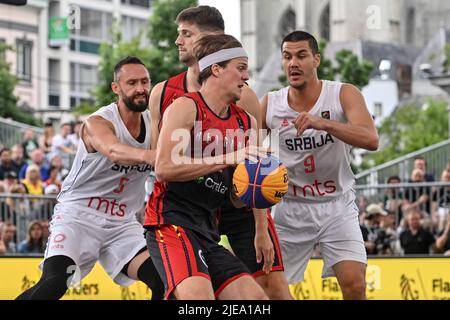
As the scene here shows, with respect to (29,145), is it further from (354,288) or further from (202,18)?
(354,288)

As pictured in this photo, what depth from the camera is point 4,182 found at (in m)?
18.7

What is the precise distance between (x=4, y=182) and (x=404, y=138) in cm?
5469

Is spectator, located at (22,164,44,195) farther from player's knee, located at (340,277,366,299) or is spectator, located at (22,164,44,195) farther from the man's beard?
player's knee, located at (340,277,366,299)

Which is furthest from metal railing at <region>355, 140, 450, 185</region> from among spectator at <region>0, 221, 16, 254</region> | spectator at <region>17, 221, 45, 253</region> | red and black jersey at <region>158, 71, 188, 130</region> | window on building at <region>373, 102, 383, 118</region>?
window on building at <region>373, 102, 383, 118</region>

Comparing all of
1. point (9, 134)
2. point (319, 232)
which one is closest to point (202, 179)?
point (319, 232)

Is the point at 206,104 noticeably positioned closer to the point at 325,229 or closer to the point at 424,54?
the point at 325,229

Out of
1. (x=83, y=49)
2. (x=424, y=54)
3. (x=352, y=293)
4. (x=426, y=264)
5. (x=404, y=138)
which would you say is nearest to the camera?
(x=352, y=293)

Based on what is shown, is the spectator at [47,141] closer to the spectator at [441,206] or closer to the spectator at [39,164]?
the spectator at [39,164]

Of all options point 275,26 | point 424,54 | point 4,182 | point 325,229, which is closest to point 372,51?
point 424,54

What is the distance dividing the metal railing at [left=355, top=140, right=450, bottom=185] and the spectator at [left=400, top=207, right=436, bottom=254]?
352cm

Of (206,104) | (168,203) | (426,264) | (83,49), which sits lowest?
(426,264)

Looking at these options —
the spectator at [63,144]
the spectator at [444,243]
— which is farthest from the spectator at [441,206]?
the spectator at [63,144]

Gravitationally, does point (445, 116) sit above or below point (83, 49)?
below

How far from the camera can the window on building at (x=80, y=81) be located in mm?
81938
